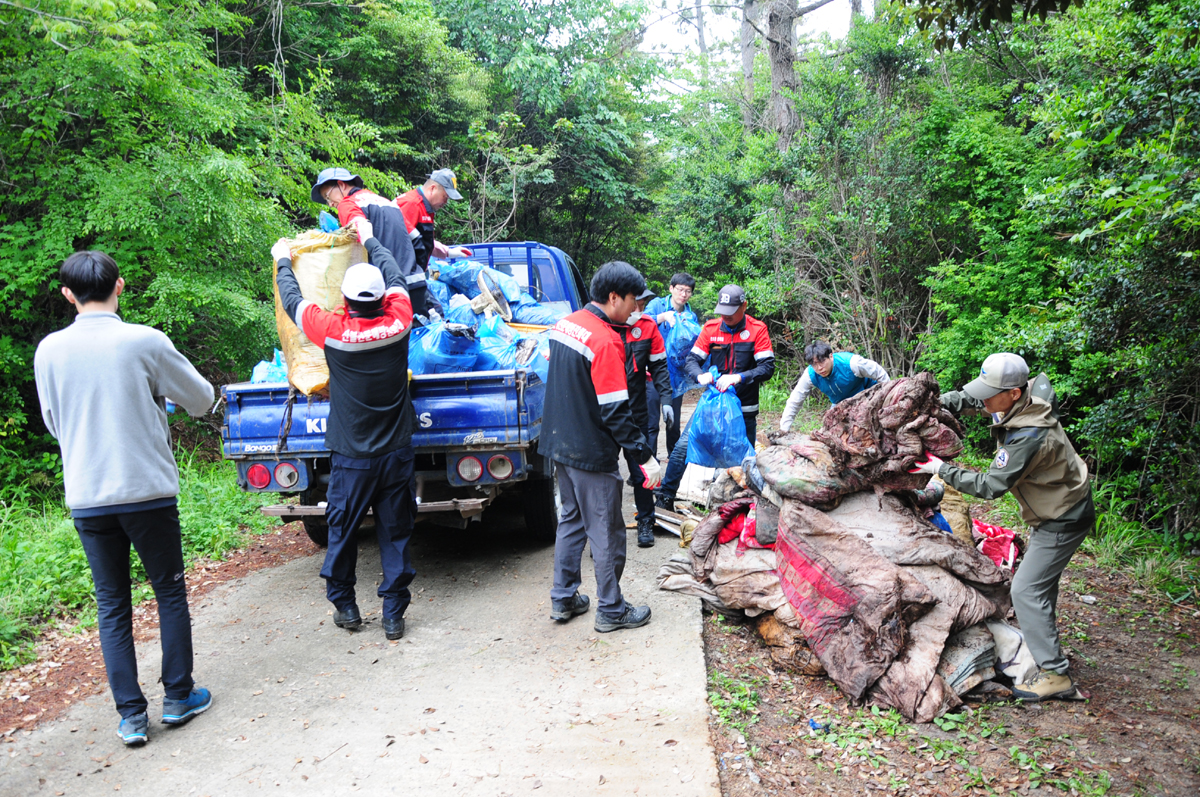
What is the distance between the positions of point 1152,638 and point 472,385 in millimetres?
4086

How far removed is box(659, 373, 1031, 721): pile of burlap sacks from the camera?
3361 mm

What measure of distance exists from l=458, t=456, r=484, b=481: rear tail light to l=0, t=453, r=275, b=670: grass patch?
2.21 m

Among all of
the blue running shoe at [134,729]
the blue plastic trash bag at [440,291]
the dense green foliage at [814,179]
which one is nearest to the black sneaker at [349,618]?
the blue running shoe at [134,729]

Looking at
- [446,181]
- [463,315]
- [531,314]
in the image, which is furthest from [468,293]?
[446,181]

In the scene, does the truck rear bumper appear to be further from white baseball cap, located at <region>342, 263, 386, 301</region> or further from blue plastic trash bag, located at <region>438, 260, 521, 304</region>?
blue plastic trash bag, located at <region>438, 260, 521, 304</region>

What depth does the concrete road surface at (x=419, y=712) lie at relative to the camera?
2.79 meters

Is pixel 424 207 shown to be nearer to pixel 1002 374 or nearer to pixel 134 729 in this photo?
pixel 134 729

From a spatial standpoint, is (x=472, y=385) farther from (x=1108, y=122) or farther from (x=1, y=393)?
(x=1, y=393)

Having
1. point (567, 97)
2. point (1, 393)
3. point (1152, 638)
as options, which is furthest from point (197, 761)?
point (567, 97)

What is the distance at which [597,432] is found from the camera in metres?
3.88

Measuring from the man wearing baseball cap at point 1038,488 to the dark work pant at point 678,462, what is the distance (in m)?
2.37

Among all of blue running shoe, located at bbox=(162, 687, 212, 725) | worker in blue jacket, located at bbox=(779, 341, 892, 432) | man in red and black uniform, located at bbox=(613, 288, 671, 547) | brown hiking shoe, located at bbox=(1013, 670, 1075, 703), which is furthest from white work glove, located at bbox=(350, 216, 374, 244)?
brown hiking shoe, located at bbox=(1013, 670, 1075, 703)

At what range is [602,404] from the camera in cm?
378

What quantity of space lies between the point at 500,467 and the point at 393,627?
3.41 feet
